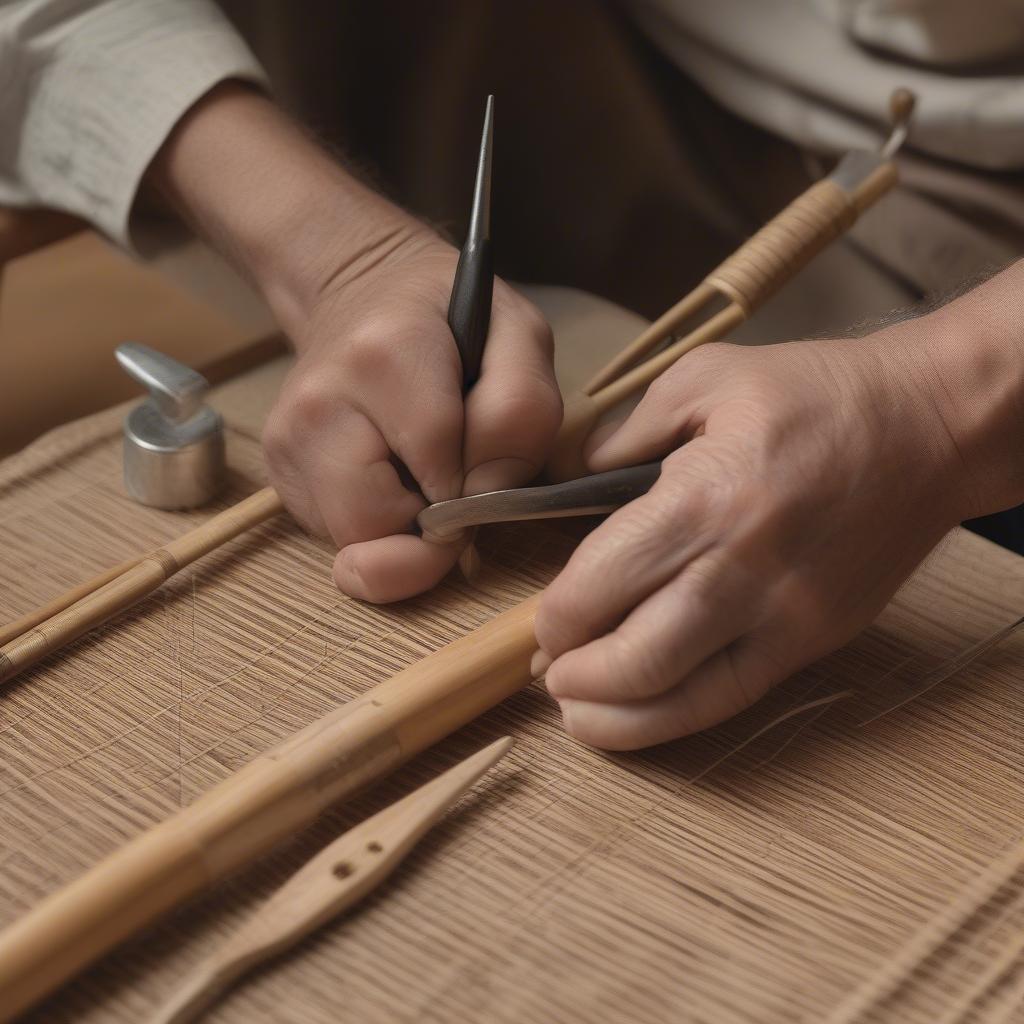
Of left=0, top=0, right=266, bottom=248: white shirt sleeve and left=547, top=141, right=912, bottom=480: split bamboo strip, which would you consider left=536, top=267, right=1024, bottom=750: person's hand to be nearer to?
left=547, top=141, right=912, bottom=480: split bamboo strip

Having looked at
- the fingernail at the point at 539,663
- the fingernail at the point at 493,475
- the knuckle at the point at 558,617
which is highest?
the fingernail at the point at 493,475

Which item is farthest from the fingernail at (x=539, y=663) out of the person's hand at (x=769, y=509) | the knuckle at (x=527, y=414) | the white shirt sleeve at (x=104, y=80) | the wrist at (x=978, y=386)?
the white shirt sleeve at (x=104, y=80)

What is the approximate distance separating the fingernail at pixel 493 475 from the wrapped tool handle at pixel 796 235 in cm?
21

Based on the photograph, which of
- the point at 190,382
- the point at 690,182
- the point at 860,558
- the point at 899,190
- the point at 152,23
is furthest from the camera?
the point at 690,182

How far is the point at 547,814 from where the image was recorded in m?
0.55

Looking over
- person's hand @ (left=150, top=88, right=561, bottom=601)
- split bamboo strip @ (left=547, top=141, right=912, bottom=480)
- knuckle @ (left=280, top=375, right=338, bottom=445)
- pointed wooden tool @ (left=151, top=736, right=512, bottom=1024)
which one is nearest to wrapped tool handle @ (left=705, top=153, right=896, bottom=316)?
split bamboo strip @ (left=547, top=141, right=912, bottom=480)

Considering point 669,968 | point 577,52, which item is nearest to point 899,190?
point 577,52

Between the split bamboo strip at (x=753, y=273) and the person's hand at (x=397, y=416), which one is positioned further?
the split bamboo strip at (x=753, y=273)

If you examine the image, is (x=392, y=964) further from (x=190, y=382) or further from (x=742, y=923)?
(x=190, y=382)

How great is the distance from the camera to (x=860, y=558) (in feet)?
1.93

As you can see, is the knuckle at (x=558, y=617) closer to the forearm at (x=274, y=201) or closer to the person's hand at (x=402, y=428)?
the person's hand at (x=402, y=428)

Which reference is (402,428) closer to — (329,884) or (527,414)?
(527,414)

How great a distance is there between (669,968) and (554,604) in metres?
0.17

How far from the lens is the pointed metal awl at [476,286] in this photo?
66cm
